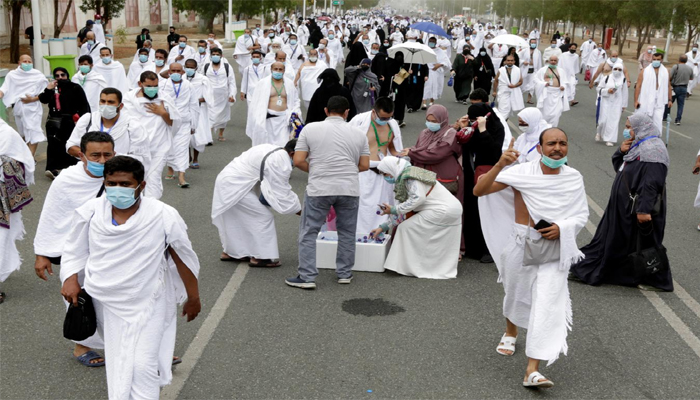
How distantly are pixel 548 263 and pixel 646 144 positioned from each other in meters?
2.52

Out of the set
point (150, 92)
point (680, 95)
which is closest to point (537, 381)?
point (150, 92)

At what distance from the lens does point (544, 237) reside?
5.35 m

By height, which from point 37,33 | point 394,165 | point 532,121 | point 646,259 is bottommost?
point 646,259

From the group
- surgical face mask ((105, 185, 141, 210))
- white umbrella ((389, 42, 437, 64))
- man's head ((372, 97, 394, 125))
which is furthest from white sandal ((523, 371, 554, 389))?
white umbrella ((389, 42, 437, 64))

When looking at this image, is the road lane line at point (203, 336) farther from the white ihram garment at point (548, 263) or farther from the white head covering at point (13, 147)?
the white ihram garment at point (548, 263)

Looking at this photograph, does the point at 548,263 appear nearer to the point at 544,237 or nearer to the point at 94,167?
the point at 544,237

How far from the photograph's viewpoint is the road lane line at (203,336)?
207 inches

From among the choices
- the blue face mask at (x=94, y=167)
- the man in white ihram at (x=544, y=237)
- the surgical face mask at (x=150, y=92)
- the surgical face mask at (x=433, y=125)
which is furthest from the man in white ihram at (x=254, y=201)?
the man in white ihram at (x=544, y=237)

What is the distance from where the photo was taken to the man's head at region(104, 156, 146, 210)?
14.0ft

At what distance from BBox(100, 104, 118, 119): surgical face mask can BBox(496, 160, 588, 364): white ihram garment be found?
3.76m

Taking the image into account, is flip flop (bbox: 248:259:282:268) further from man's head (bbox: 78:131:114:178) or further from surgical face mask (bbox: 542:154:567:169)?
surgical face mask (bbox: 542:154:567:169)

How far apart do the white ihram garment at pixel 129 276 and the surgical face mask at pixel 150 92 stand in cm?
506

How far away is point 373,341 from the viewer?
20.2 ft

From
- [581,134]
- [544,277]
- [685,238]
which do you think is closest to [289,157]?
[544,277]
